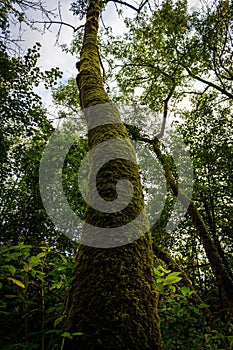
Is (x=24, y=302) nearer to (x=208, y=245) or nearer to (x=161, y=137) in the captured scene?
(x=208, y=245)

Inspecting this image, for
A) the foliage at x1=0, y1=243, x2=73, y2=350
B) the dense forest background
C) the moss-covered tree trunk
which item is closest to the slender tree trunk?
the dense forest background

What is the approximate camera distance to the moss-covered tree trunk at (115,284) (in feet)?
4.21

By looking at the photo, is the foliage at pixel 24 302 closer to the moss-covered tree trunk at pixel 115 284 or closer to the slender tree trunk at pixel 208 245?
the moss-covered tree trunk at pixel 115 284

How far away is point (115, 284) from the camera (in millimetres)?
1468

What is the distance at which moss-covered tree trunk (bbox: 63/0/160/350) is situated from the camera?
128cm

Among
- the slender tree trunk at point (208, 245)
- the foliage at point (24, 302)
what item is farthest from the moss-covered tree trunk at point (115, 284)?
the slender tree trunk at point (208, 245)

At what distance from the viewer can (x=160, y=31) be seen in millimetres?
10820

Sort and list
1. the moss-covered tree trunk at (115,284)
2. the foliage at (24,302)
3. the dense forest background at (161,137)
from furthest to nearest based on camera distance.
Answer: the dense forest background at (161,137), the foliage at (24,302), the moss-covered tree trunk at (115,284)

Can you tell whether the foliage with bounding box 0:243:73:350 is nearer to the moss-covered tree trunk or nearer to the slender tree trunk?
the moss-covered tree trunk

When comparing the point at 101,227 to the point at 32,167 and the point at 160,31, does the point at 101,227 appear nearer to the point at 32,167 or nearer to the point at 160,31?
the point at 32,167

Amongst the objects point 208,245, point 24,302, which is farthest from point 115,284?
point 208,245

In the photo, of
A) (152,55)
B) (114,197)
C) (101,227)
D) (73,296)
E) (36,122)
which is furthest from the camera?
(152,55)

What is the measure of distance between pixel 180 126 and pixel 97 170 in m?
8.79

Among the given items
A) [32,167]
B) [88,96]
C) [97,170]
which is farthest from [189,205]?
[97,170]
